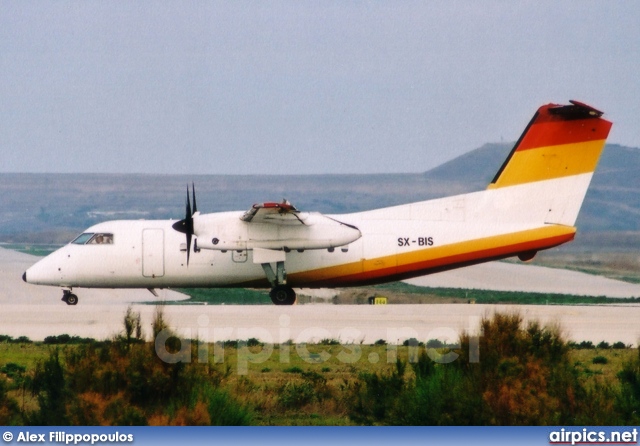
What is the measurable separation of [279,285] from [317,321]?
435 centimetres

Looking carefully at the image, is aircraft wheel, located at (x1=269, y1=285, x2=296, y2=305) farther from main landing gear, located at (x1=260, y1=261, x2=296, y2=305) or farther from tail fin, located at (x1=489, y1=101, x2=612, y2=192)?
tail fin, located at (x1=489, y1=101, x2=612, y2=192)

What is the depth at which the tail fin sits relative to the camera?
1150 inches

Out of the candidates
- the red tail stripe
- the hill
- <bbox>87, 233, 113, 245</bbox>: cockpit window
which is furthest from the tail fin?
the hill

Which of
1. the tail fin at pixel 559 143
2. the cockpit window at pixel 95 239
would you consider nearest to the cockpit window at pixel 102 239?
the cockpit window at pixel 95 239

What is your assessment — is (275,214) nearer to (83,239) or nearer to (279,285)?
(279,285)

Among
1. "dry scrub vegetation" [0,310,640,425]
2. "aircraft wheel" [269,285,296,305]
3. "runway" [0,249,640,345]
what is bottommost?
"dry scrub vegetation" [0,310,640,425]

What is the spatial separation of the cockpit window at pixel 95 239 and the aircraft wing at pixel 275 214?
410cm

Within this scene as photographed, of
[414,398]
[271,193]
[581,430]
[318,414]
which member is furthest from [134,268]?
[271,193]

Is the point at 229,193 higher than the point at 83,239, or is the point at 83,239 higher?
the point at 229,193

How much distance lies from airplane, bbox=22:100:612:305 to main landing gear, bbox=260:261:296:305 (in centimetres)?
3

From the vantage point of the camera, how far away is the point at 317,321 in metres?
25.5

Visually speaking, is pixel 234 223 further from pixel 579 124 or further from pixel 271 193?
pixel 271 193

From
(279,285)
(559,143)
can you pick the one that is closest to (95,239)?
(279,285)

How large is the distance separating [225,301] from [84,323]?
12.2m
